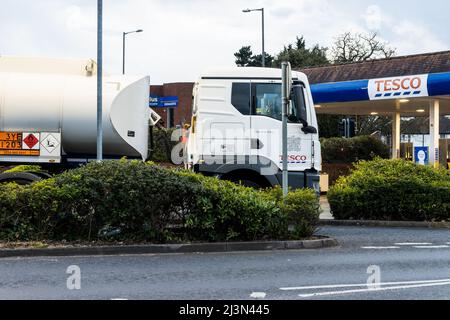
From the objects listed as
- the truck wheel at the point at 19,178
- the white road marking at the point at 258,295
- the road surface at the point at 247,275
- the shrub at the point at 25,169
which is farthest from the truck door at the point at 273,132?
the white road marking at the point at 258,295

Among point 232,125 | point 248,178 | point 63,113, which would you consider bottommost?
point 248,178

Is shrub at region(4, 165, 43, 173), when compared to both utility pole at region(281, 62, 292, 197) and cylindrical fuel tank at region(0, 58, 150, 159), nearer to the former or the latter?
cylindrical fuel tank at region(0, 58, 150, 159)

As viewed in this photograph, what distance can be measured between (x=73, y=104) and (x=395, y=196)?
7894 millimetres

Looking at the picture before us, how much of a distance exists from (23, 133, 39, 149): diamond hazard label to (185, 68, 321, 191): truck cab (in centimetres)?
337

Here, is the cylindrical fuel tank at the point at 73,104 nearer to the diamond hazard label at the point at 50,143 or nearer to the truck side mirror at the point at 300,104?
the diamond hazard label at the point at 50,143

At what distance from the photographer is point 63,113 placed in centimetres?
1426

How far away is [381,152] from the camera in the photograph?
33.2 metres

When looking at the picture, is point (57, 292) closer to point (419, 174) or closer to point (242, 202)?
point (242, 202)

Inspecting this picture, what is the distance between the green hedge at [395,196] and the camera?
17.2 metres

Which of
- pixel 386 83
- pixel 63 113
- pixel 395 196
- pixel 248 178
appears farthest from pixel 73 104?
pixel 386 83

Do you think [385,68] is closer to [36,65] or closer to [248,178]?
[248,178]

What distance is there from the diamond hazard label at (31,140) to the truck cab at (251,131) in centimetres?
337

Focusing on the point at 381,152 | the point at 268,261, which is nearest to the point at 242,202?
the point at 268,261

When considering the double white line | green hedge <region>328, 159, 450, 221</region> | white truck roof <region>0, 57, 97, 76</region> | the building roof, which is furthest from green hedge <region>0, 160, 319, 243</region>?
the building roof
